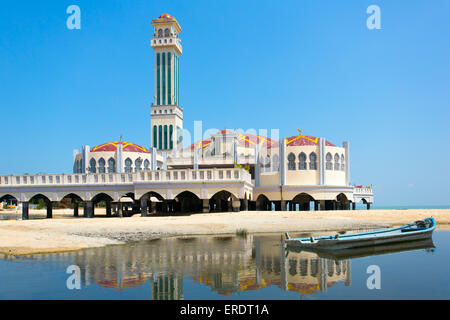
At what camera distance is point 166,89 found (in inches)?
2867

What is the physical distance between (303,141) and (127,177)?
20.7m

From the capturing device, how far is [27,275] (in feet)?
52.5

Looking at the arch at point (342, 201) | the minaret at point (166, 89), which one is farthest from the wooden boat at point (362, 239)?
the minaret at point (166, 89)

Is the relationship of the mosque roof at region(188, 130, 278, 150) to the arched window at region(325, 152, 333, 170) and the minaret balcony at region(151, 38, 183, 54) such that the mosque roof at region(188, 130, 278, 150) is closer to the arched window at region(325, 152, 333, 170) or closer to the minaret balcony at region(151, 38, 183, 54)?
the arched window at region(325, 152, 333, 170)

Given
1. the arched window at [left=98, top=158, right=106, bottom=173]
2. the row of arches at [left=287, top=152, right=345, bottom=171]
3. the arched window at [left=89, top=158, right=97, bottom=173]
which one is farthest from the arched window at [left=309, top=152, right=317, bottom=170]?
the arched window at [left=89, top=158, right=97, bottom=173]

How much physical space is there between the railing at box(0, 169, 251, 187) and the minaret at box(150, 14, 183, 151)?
2463 cm

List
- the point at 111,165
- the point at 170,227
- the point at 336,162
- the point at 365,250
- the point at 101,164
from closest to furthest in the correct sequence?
the point at 365,250 → the point at 170,227 → the point at 336,162 → the point at 111,165 → the point at 101,164

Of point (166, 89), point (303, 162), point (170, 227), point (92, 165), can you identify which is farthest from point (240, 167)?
point (166, 89)

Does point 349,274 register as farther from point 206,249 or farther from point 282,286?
point 206,249

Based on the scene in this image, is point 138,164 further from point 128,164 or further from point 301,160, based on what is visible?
point 301,160

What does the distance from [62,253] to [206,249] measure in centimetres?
668

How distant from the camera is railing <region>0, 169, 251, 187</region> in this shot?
4278 centimetres

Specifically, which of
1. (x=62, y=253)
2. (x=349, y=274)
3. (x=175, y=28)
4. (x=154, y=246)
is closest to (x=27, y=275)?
(x=62, y=253)
